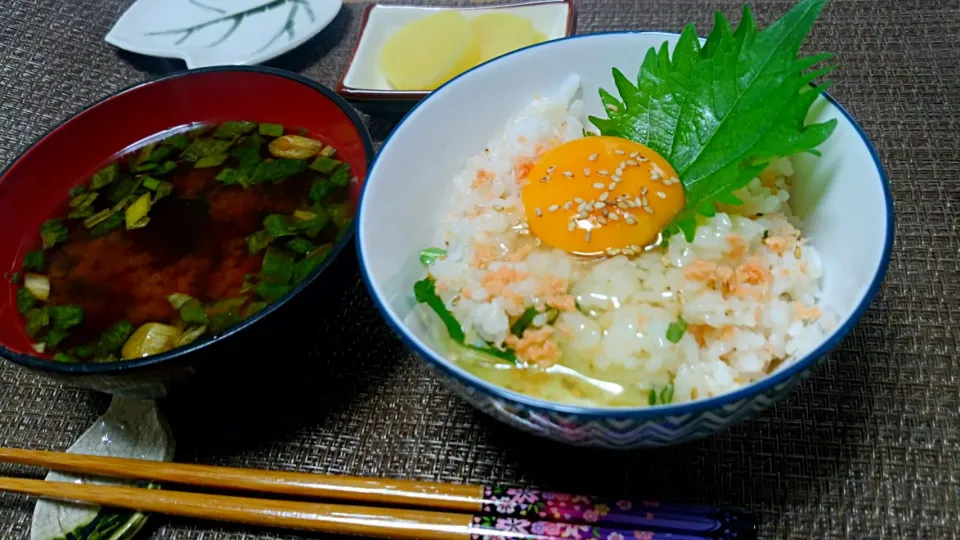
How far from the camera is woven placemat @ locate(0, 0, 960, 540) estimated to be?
4.51 feet

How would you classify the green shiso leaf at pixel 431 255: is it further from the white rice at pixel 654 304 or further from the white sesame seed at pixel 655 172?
the white sesame seed at pixel 655 172

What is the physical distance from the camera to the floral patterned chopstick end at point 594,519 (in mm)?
1263

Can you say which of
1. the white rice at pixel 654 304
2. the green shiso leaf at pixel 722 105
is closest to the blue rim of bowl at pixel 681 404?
the white rice at pixel 654 304

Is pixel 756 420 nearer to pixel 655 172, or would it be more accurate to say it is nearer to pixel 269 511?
pixel 655 172

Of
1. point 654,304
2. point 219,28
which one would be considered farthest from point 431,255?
point 219,28

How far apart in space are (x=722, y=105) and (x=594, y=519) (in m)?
0.93

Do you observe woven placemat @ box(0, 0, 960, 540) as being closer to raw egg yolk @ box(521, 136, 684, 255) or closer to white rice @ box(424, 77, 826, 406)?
white rice @ box(424, 77, 826, 406)

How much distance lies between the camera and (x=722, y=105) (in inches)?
61.3

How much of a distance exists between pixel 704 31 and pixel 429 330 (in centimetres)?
172

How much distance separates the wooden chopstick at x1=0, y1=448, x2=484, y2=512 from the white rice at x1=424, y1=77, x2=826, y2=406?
27cm

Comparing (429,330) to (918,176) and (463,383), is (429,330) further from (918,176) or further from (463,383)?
(918,176)

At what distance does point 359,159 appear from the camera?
76.2 inches

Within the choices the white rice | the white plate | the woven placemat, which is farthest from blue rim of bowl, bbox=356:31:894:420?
the white plate

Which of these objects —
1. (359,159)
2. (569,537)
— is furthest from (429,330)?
(359,159)
